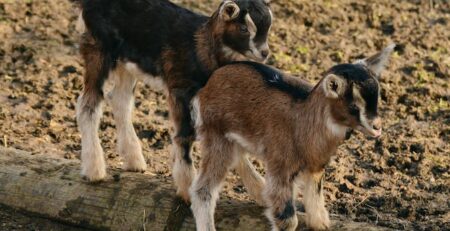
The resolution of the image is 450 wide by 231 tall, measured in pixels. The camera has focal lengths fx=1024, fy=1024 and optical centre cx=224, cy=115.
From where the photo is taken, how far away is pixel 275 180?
7.61m

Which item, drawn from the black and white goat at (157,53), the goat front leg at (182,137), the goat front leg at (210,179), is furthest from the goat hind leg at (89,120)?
the goat front leg at (210,179)

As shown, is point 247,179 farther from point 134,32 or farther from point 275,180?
point 134,32

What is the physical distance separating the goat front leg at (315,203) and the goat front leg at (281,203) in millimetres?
214

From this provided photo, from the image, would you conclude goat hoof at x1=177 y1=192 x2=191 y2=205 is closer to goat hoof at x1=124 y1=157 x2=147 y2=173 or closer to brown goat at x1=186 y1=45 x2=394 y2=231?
brown goat at x1=186 y1=45 x2=394 y2=231

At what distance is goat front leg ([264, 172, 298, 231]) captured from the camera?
753cm

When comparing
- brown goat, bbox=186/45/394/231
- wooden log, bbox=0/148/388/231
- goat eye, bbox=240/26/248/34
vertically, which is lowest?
wooden log, bbox=0/148/388/231

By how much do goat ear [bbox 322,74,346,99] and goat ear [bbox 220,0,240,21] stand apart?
155cm

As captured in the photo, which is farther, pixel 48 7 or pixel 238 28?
pixel 48 7

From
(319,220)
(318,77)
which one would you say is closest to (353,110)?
(319,220)

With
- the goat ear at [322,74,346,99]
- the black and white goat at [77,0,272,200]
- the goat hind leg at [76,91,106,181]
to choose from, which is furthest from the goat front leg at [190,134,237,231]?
the goat hind leg at [76,91,106,181]

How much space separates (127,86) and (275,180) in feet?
8.38

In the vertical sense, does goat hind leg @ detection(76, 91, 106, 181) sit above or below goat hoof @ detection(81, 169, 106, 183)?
above

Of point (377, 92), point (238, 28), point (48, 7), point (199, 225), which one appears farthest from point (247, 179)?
point (48, 7)

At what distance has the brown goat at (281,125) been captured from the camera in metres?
7.21
